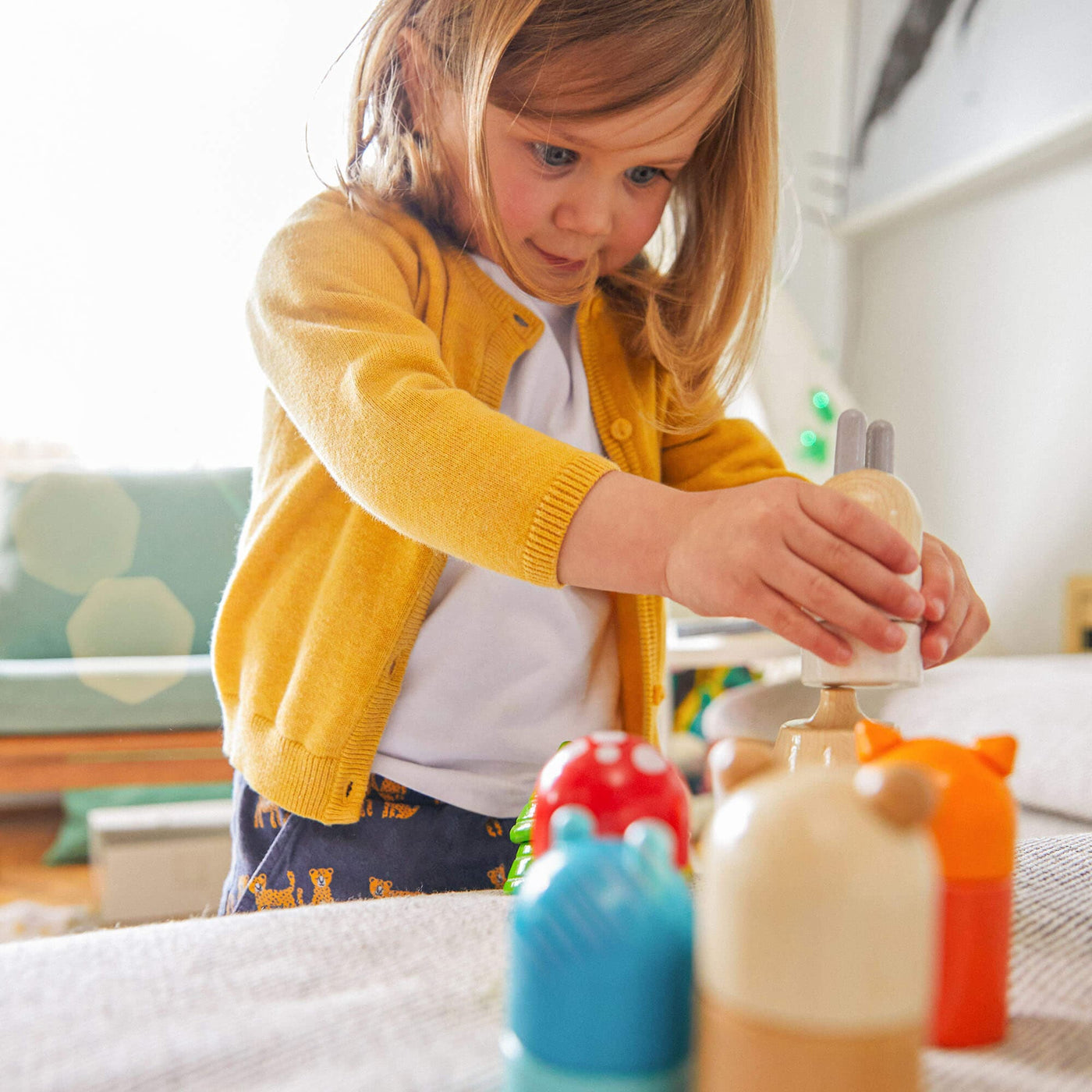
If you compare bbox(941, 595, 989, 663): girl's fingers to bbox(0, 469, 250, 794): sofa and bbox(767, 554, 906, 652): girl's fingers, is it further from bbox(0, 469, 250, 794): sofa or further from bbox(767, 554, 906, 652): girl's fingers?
bbox(0, 469, 250, 794): sofa

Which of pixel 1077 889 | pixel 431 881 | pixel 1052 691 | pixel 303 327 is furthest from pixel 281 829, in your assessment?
Result: pixel 1052 691

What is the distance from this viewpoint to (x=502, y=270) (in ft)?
2.36

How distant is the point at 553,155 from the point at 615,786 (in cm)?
42

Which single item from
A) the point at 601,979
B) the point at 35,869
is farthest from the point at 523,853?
the point at 35,869

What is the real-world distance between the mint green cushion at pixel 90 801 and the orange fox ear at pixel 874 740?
1544mm

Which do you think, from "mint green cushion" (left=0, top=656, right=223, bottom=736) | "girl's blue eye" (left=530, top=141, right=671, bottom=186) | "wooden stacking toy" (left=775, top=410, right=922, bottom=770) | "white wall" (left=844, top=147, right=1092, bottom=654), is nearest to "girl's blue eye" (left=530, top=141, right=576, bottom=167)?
"girl's blue eye" (left=530, top=141, right=671, bottom=186)

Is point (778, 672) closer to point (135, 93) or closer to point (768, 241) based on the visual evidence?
point (768, 241)

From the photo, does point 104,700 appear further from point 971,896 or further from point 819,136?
point 819,136

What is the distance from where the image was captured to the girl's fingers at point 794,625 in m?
0.40

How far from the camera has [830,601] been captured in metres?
0.39

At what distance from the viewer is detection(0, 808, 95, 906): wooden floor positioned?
1604 millimetres

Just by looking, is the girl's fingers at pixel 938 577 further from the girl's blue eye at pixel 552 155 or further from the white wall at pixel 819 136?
the white wall at pixel 819 136

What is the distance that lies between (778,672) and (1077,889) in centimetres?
167

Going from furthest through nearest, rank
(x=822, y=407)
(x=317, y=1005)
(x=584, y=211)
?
(x=822, y=407), (x=584, y=211), (x=317, y=1005)
